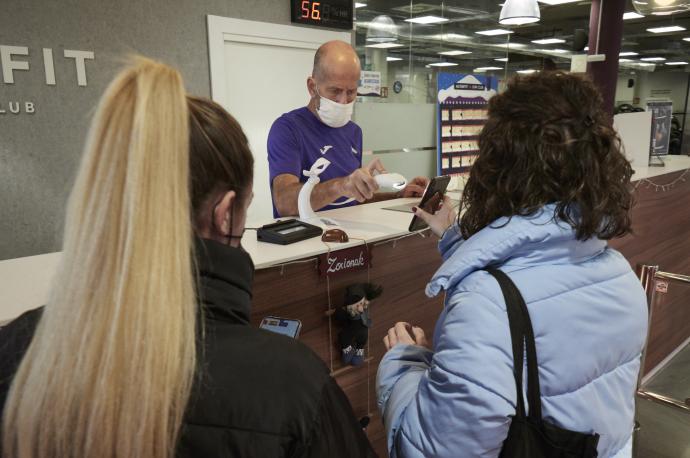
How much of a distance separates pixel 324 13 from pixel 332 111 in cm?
206

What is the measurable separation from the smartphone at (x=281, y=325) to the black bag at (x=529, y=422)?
641 mm

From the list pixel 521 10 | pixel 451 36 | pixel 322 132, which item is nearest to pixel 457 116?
pixel 451 36

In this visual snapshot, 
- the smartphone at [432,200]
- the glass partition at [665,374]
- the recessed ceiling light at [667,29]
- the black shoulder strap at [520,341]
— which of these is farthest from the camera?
the recessed ceiling light at [667,29]

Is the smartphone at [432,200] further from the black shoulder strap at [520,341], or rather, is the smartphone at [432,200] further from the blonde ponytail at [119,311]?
the blonde ponytail at [119,311]

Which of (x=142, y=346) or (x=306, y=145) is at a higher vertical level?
(x=306, y=145)

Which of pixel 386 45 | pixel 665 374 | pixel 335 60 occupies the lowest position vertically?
Answer: pixel 665 374

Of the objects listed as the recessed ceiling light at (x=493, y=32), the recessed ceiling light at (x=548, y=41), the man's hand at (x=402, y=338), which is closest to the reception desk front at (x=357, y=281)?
the man's hand at (x=402, y=338)

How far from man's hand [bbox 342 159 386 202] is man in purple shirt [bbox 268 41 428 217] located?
0.34 m

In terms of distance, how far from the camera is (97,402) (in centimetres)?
58

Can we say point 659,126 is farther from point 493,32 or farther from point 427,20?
point 493,32

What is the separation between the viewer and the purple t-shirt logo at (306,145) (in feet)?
7.94

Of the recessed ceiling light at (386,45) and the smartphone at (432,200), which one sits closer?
the smartphone at (432,200)

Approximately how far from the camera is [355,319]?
5.22ft

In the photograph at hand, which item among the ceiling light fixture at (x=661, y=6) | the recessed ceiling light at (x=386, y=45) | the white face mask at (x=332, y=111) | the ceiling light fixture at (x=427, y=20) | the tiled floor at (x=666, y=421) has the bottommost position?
the tiled floor at (x=666, y=421)
